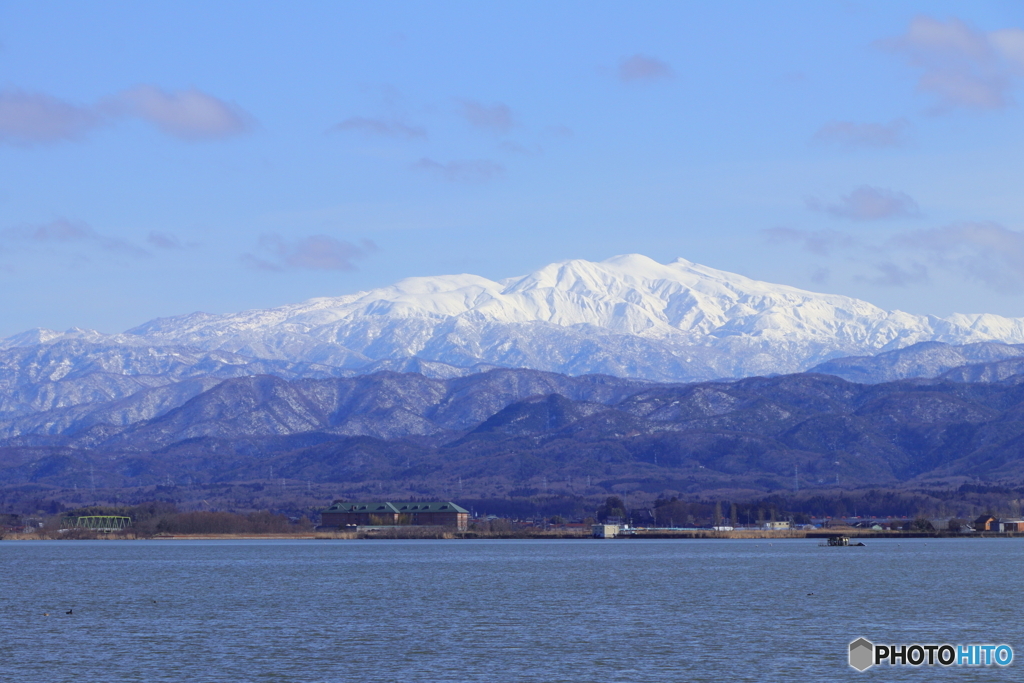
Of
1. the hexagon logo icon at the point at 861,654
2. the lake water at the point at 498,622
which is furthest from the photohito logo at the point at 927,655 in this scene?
the lake water at the point at 498,622

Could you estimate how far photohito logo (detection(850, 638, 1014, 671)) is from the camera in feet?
230

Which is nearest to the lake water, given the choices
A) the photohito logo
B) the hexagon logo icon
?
the hexagon logo icon

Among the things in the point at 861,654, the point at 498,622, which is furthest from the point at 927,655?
the point at 498,622

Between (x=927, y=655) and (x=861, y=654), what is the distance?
407 centimetres

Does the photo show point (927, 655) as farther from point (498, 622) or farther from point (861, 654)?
point (498, 622)

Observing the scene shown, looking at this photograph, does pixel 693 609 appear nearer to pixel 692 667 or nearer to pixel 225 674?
pixel 692 667

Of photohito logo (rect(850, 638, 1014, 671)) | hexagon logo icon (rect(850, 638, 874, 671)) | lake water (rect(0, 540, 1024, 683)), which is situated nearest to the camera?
hexagon logo icon (rect(850, 638, 874, 671))

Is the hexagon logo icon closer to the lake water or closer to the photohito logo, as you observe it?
the photohito logo

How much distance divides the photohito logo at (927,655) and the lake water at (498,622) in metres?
0.89

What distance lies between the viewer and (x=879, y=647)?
74562 millimetres

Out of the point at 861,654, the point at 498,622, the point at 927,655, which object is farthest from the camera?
the point at 498,622

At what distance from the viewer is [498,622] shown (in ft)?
306

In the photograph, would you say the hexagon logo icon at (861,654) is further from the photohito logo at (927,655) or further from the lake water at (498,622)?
the lake water at (498,622)

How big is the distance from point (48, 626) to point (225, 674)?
29.4 m
